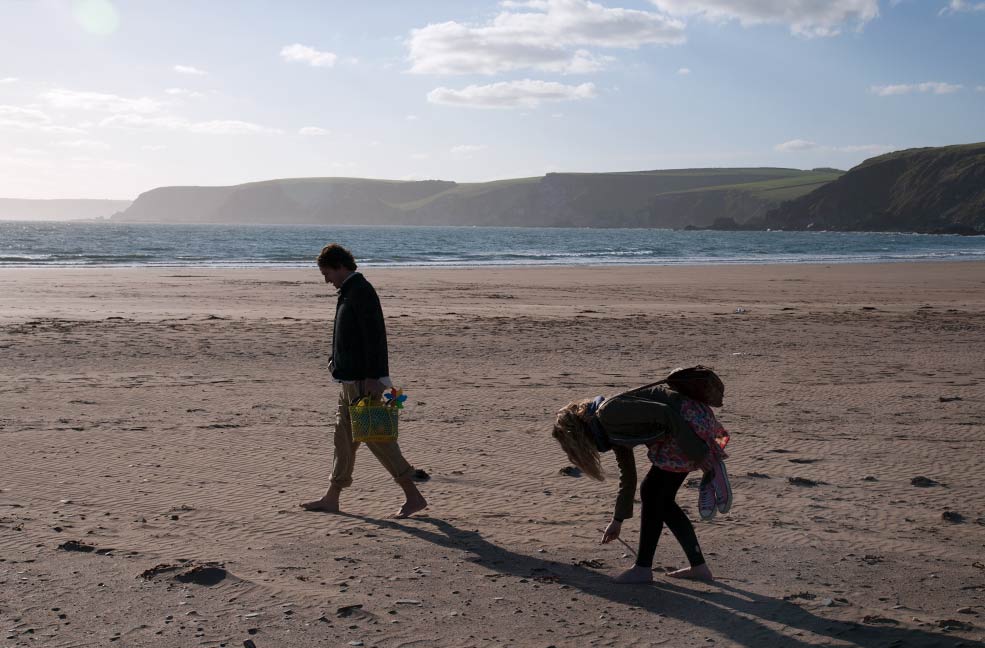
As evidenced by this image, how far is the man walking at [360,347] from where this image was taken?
5.79 metres

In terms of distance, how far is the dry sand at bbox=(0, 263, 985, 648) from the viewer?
4.39 metres

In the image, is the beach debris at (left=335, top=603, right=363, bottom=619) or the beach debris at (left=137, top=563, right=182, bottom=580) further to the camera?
the beach debris at (left=137, top=563, right=182, bottom=580)

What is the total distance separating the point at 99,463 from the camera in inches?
278

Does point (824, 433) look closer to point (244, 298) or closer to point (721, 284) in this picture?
point (244, 298)

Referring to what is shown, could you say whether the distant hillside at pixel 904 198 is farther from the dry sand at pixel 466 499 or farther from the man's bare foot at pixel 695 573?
the man's bare foot at pixel 695 573

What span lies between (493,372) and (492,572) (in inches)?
257

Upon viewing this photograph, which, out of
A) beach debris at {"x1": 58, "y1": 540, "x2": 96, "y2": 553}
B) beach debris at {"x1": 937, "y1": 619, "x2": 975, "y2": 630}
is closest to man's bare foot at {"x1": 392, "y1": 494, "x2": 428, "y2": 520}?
beach debris at {"x1": 58, "y1": 540, "x2": 96, "y2": 553}

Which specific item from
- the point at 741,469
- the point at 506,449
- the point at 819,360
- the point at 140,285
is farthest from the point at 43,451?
the point at 140,285

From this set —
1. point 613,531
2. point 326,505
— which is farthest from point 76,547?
point 613,531

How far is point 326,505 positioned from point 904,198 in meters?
136

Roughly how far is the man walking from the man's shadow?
52 centimetres

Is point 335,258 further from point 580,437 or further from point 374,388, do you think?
point 580,437

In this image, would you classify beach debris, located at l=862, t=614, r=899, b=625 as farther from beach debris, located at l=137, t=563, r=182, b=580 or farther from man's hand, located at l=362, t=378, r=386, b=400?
beach debris, located at l=137, t=563, r=182, b=580

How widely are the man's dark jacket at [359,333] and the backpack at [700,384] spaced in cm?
201
